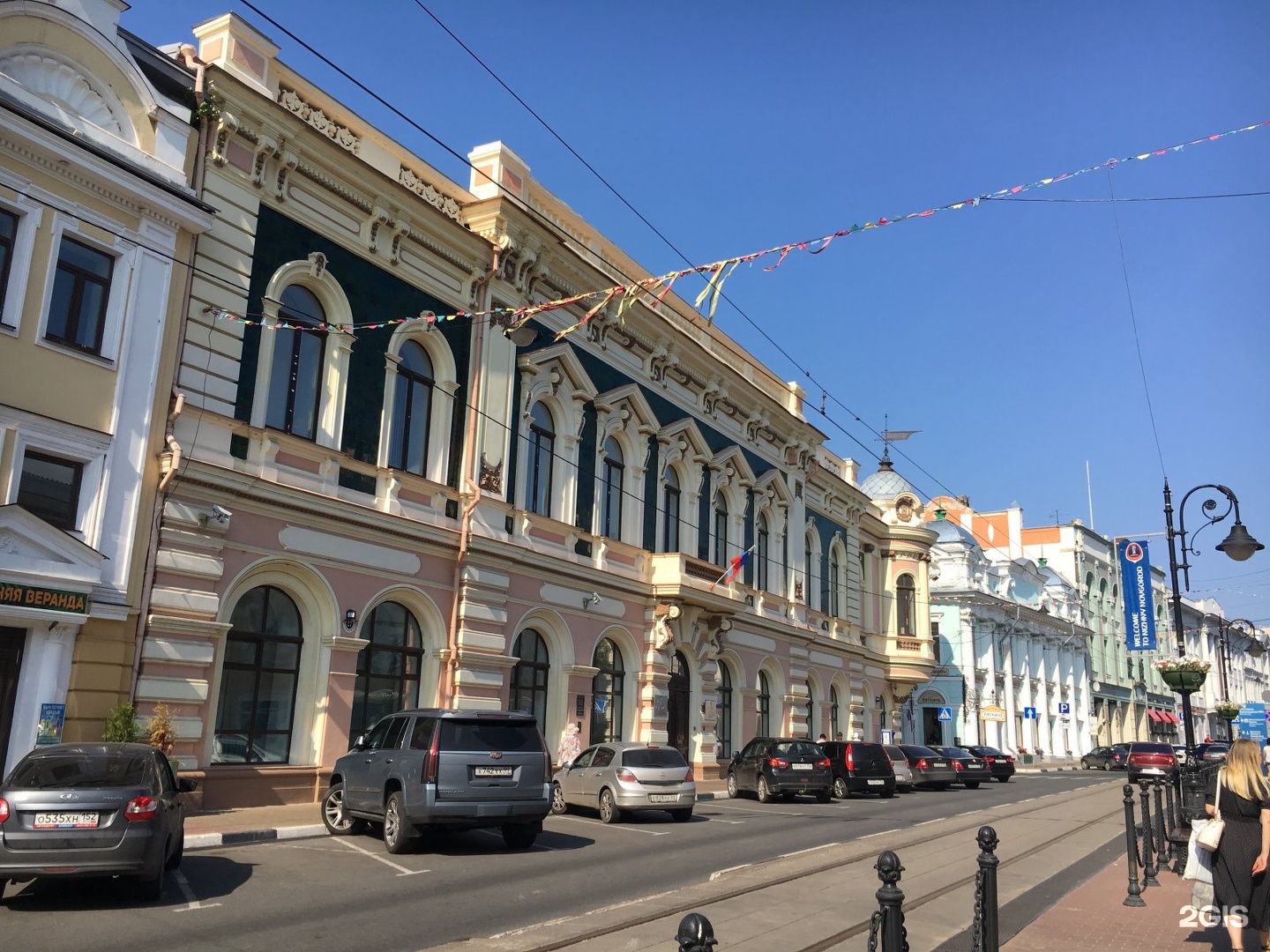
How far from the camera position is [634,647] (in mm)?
26094

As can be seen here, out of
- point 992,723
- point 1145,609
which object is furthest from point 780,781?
point 1145,609

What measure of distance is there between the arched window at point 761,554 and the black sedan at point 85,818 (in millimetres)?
24419

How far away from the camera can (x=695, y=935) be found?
4070mm

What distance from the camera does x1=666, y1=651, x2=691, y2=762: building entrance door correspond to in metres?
27.7

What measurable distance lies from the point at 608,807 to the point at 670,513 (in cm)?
1143

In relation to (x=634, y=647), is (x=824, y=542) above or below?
above

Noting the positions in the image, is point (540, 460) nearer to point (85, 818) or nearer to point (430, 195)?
point (430, 195)

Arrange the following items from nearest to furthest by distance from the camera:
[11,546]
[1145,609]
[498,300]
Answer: [11,546] → [498,300] → [1145,609]

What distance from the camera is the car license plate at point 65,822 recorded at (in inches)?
361

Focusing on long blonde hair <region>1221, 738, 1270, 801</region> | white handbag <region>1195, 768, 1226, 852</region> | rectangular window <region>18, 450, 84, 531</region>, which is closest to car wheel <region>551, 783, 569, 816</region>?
rectangular window <region>18, 450, 84, 531</region>

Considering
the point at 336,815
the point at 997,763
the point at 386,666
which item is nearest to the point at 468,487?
the point at 386,666

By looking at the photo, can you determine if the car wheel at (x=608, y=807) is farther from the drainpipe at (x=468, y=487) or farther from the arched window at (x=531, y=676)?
the arched window at (x=531, y=676)

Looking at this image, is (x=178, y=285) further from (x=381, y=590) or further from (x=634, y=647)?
(x=634, y=647)

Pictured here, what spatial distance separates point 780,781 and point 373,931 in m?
16.5
